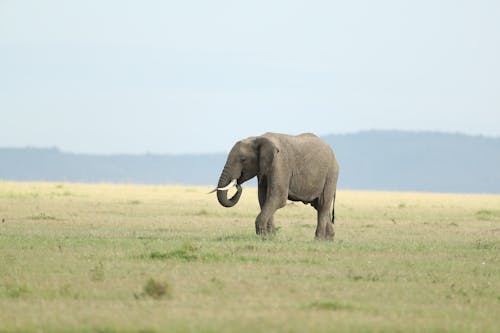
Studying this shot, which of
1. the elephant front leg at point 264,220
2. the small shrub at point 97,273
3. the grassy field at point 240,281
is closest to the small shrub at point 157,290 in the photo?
the grassy field at point 240,281

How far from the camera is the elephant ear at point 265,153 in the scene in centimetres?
2089

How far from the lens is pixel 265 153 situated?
21000mm

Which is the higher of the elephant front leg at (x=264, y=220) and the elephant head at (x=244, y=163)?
the elephant head at (x=244, y=163)

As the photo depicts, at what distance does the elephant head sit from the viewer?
2102 cm

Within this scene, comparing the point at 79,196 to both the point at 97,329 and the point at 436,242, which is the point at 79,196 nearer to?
the point at 436,242

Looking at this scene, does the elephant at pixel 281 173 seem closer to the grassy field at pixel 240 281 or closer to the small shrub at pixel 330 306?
the grassy field at pixel 240 281

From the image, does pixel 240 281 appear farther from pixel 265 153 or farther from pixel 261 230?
pixel 265 153

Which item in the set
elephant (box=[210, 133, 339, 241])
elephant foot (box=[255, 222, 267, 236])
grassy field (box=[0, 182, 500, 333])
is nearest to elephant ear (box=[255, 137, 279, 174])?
elephant (box=[210, 133, 339, 241])

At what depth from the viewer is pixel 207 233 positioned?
2323 cm

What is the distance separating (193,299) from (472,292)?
3613 millimetres

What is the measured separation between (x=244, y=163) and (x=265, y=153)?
55cm

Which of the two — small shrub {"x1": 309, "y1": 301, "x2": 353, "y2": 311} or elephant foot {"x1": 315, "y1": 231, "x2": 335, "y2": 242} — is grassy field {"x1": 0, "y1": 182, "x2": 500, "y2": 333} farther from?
elephant foot {"x1": 315, "y1": 231, "x2": 335, "y2": 242}

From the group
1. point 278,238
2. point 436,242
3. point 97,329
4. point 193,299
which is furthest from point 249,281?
point 436,242

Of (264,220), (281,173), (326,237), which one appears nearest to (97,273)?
(264,220)
